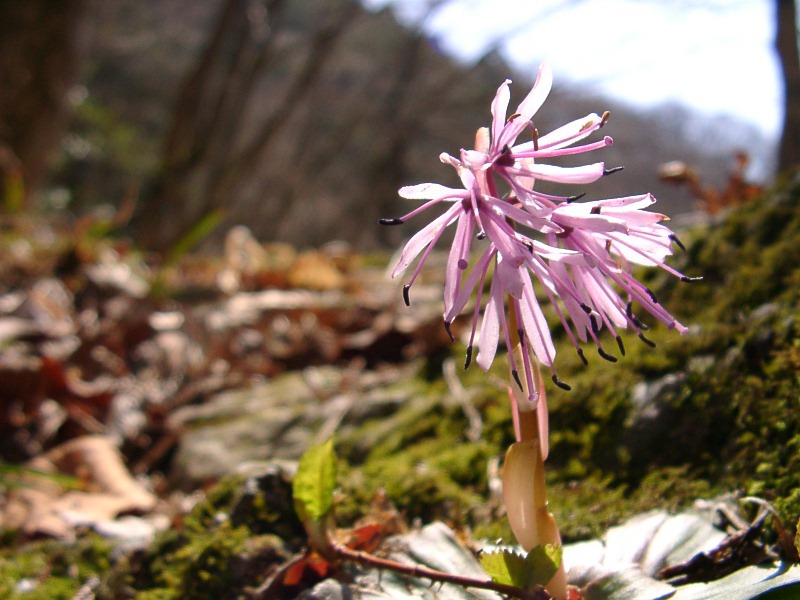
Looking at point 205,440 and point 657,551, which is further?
point 205,440

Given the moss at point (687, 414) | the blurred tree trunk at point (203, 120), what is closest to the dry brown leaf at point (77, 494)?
the moss at point (687, 414)

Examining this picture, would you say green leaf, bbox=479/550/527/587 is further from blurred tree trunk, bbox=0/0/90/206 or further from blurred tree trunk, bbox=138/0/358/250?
blurred tree trunk, bbox=138/0/358/250

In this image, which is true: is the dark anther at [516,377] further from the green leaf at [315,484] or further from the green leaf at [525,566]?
the green leaf at [315,484]

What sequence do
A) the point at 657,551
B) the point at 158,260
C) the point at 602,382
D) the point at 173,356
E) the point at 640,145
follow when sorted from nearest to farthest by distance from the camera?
the point at 657,551 < the point at 602,382 < the point at 173,356 < the point at 158,260 < the point at 640,145

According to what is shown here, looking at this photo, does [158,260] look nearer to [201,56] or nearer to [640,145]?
[201,56]

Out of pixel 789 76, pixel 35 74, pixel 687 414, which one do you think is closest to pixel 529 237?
pixel 687 414

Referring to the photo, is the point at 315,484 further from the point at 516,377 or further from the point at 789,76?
the point at 789,76

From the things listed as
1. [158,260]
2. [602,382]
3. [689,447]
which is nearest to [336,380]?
[602,382]
